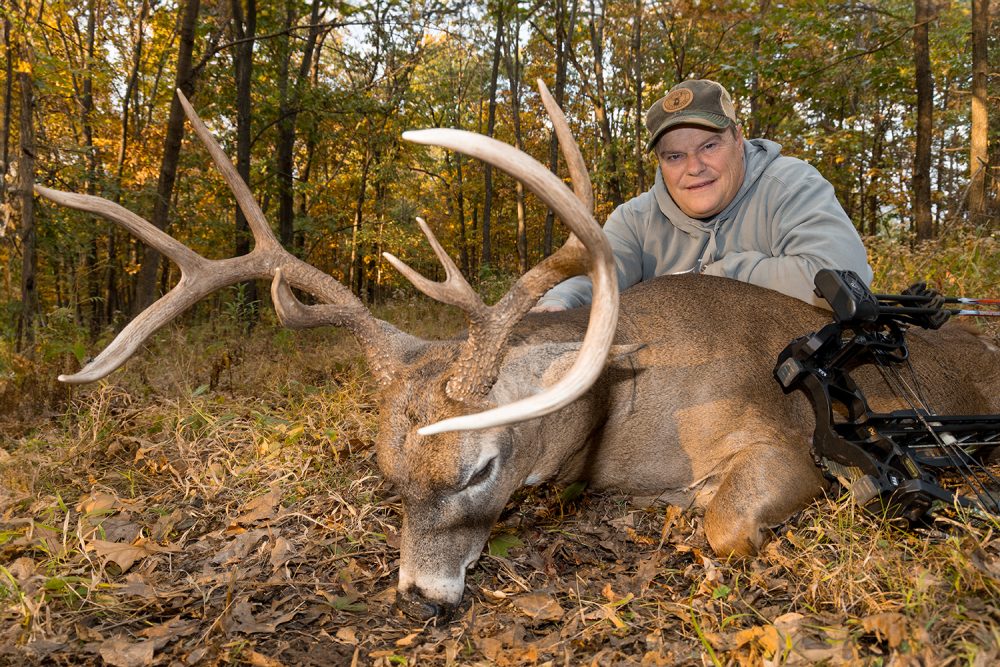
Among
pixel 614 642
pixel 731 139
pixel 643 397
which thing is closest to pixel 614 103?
pixel 731 139

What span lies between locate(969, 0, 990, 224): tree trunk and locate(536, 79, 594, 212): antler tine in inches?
415

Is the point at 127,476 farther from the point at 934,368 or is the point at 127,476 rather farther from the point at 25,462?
the point at 934,368

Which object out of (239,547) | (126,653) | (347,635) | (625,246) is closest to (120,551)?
(239,547)

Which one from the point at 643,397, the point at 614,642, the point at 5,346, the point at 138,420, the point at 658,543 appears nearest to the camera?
the point at 614,642

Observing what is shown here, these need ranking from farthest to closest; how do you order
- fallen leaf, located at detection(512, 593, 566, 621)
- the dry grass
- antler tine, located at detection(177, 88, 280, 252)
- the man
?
the man, antler tine, located at detection(177, 88, 280, 252), fallen leaf, located at detection(512, 593, 566, 621), the dry grass

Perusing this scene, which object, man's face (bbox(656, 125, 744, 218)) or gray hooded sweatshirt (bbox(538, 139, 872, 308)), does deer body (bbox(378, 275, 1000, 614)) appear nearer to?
gray hooded sweatshirt (bbox(538, 139, 872, 308))

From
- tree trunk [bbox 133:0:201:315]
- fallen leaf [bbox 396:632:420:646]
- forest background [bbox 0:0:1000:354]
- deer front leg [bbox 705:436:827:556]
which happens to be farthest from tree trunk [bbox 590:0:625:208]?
fallen leaf [bbox 396:632:420:646]

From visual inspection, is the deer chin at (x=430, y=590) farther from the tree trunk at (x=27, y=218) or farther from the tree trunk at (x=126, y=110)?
the tree trunk at (x=126, y=110)

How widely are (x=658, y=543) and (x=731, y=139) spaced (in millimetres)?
2815

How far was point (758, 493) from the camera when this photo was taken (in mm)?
2840

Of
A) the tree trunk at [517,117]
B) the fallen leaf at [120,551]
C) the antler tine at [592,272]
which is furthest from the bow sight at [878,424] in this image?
the tree trunk at [517,117]

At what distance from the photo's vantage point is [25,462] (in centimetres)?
382

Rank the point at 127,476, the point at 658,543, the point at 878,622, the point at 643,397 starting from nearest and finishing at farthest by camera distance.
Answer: the point at 878,622, the point at 658,543, the point at 643,397, the point at 127,476

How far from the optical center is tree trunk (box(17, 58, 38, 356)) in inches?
263
